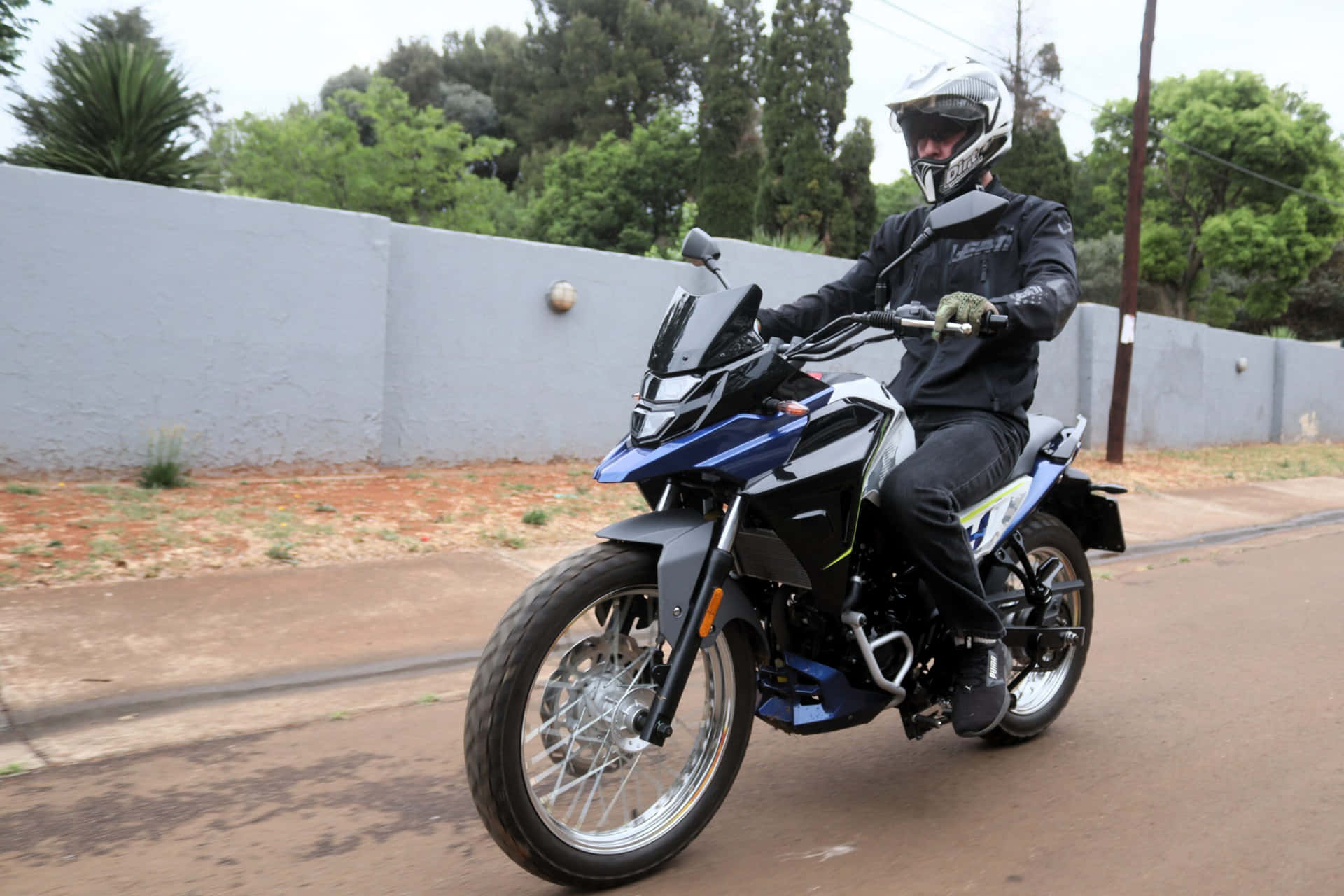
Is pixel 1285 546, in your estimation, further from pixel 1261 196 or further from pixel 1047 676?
pixel 1261 196

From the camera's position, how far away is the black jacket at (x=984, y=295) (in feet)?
11.4

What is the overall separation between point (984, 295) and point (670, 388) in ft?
4.42

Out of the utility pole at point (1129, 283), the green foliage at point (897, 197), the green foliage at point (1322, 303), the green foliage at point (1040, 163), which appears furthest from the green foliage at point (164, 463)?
the green foliage at point (1322, 303)

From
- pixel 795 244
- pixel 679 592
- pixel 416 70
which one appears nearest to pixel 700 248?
pixel 679 592

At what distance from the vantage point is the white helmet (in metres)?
3.35

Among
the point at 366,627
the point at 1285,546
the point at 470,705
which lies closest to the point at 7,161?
the point at 366,627

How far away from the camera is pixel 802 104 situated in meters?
27.6

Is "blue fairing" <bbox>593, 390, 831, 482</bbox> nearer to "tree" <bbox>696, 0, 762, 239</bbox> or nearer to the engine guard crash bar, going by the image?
the engine guard crash bar

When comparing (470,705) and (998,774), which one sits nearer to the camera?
(470,705)

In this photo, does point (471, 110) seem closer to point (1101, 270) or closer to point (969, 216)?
point (1101, 270)

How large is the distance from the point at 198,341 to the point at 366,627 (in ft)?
12.2

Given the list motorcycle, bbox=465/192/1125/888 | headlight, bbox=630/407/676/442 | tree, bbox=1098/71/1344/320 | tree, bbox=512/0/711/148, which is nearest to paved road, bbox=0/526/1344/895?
motorcycle, bbox=465/192/1125/888

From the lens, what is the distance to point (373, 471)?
9008mm

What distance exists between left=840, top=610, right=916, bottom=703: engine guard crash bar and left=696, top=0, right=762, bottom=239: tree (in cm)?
2663
